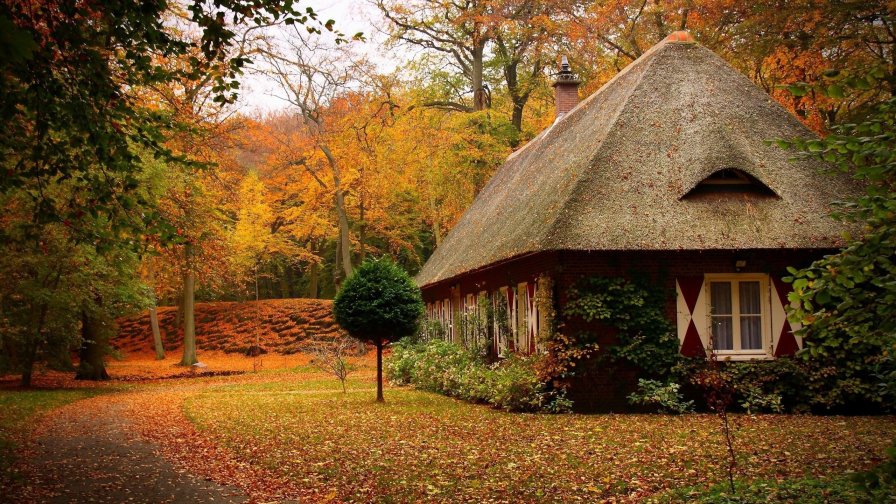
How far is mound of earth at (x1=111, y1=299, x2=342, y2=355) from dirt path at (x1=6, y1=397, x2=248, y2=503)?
79.0 feet

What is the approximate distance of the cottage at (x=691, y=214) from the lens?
1399 cm

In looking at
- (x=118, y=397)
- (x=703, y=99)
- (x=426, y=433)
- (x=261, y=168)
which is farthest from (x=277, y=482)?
(x=261, y=168)

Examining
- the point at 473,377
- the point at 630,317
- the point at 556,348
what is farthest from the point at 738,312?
the point at 473,377

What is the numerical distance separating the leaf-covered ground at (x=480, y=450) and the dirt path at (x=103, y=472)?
0.30 metres

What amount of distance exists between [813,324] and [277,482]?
5.74m

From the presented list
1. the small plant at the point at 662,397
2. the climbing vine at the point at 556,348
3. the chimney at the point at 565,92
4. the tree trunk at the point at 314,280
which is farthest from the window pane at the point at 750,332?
the tree trunk at the point at 314,280

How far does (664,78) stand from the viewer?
1694 cm

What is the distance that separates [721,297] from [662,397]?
234 centimetres

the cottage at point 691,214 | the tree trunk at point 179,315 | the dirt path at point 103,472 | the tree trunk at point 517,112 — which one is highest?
the tree trunk at point 517,112

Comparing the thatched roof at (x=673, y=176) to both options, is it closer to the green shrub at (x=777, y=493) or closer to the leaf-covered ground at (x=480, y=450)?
the leaf-covered ground at (x=480, y=450)

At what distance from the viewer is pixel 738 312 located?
1470 cm

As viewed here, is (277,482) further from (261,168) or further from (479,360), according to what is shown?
(261,168)

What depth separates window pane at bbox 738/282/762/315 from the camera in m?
14.7

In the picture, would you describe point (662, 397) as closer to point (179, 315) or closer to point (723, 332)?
point (723, 332)
